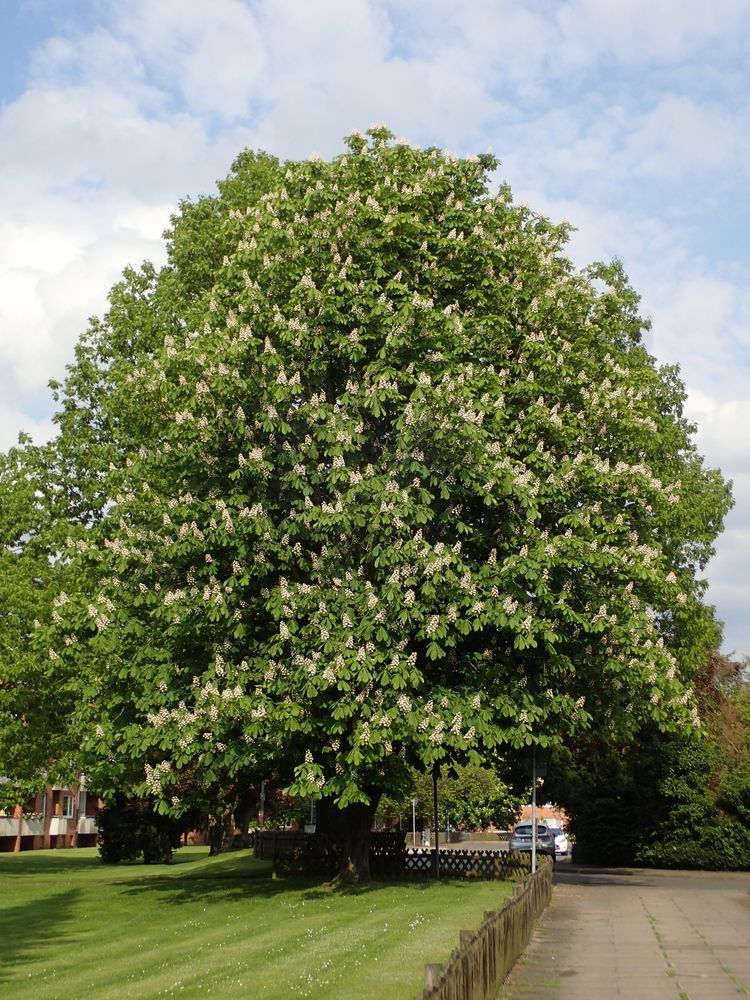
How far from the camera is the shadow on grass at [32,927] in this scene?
705 inches

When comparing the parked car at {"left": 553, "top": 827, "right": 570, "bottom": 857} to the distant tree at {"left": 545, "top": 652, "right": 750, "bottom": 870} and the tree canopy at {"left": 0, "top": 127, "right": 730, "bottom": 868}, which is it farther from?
the tree canopy at {"left": 0, "top": 127, "right": 730, "bottom": 868}

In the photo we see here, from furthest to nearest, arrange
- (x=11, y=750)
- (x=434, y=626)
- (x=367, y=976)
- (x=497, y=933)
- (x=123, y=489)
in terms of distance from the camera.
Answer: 1. (x=11, y=750)
2. (x=123, y=489)
3. (x=434, y=626)
4. (x=367, y=976)
5. (x=497, y=933)

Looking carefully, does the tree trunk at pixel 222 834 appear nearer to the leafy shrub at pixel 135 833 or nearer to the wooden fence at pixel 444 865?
the leafy shrub at pixel 135 833

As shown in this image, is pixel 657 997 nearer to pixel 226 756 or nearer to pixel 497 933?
pixel 497 933

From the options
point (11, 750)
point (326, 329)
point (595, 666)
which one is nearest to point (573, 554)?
point (595, 666)

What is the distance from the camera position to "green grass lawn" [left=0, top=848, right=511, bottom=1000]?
13875 millimetres

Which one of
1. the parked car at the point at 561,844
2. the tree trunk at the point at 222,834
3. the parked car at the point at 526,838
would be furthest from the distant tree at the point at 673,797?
the tree trunk at the point at 222,834

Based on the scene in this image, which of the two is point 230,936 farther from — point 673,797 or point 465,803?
point 465,803

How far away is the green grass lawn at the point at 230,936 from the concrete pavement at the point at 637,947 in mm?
1433

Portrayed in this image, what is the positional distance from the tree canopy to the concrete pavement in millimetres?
3918

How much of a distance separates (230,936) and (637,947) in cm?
643

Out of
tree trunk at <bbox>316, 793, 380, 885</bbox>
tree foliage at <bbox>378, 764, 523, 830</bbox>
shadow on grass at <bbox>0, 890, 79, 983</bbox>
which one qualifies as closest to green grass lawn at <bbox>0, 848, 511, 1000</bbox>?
shadow on grass at <bbox>0, 890, 79, 983</bbox>

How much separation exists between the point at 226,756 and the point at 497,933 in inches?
461

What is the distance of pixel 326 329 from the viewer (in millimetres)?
24688
